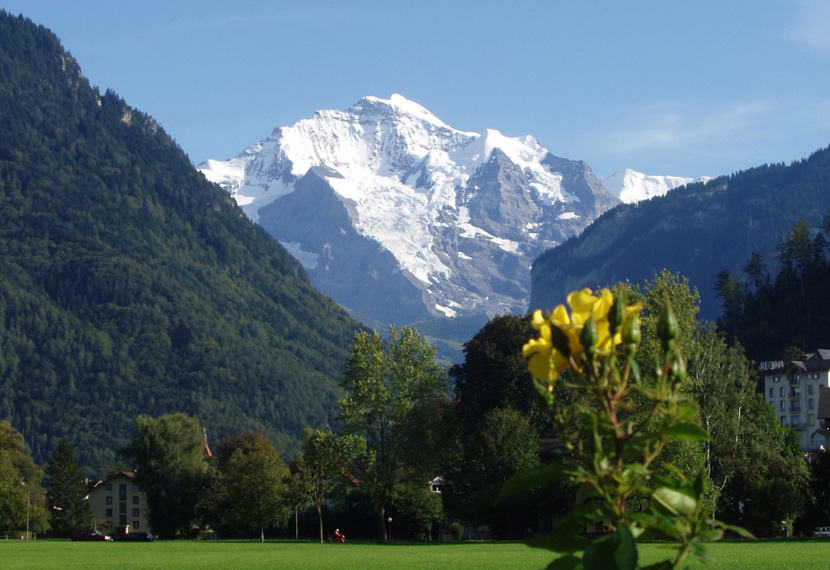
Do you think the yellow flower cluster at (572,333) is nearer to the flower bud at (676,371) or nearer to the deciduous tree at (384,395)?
the flower bud at (676,371)

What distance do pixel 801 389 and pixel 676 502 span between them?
138 m

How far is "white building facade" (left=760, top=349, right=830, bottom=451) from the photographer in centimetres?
12825

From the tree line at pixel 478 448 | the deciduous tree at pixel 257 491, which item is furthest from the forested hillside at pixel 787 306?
the deciduous tree at pixel 257 491

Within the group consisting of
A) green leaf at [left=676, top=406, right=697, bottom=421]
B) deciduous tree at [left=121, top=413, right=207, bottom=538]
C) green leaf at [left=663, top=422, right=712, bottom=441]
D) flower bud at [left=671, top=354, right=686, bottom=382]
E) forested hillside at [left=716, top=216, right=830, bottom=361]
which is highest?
forested hillside at [left=716, top=216, right=830, bottom=361]

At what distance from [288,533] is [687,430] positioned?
9399 centimetres

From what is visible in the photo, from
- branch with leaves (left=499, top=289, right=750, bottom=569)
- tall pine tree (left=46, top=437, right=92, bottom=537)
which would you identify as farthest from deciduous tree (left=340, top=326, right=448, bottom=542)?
branch with leaves (left=499, top=289, right=750, bottom=569)

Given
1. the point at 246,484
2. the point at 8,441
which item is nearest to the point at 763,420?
the point at 246,484

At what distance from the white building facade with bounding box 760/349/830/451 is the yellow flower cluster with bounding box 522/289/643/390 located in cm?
13132

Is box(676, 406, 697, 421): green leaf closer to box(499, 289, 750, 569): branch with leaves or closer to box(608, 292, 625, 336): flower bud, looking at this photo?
box(499, 289, 750, 569): branch with leaves

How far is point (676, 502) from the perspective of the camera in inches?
123

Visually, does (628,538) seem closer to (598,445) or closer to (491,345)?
(598,445)

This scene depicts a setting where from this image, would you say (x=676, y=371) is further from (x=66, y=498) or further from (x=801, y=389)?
(x=801, y=389)

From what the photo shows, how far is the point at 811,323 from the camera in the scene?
16275cm

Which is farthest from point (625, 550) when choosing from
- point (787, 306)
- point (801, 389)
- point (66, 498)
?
point (787, 306)
